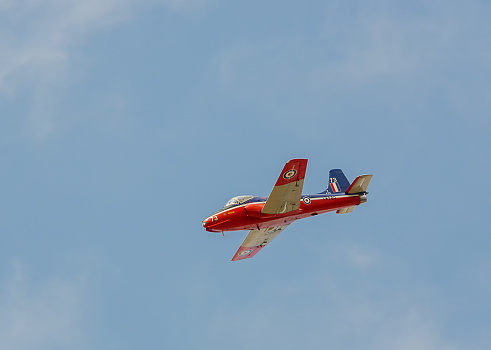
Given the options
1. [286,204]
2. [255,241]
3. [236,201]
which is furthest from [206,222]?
[255,241]

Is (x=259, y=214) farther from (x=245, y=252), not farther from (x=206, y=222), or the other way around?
(x=245, y=252)

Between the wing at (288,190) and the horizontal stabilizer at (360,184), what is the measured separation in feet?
22.0

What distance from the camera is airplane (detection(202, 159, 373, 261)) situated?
193 ft

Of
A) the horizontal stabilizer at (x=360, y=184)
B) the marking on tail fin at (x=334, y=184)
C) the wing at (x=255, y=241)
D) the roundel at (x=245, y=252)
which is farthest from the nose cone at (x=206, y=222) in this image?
the horizontal stabilizer at (x=360, y=184)

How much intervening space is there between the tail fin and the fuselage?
1.58m

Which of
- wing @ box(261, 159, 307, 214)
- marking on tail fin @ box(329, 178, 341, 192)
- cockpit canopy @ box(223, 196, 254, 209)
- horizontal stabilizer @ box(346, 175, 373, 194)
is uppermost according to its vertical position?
marking on tail fin @ box(329, 178, 341, 192)

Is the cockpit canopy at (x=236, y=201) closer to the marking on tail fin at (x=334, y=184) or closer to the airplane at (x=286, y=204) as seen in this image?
the airplane at (x=286, y=204)

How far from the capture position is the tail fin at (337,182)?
65.9 metres

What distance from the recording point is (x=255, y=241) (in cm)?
6881

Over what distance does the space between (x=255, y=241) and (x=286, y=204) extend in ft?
31.3

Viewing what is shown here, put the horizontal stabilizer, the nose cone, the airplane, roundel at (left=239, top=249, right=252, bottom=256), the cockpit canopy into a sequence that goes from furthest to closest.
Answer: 1. roundel at (left=239, top=249, right=252, bottom=256)
2. the horizontal stabilizer
3. the cockpit canopy
4. the nose cone
5. the airplane

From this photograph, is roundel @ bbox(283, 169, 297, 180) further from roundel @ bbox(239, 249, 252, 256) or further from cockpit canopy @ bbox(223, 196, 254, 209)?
roundel @ bbox(239, 249, 252, 256)

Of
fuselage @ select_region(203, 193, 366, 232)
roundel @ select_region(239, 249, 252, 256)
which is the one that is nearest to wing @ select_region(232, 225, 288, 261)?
roundel @ select_region(239, 249, 252, 256)

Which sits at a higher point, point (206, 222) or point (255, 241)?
point (255, 241)
